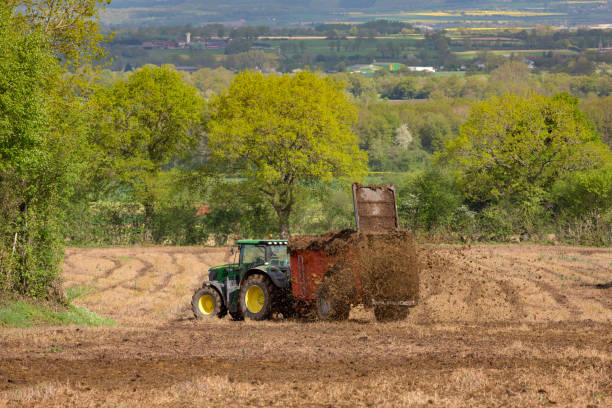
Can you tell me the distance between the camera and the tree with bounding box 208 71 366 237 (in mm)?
47906

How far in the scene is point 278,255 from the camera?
806 inches

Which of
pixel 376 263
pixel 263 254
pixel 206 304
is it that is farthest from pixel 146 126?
pixel 376 263

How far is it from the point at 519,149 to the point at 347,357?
149 feet

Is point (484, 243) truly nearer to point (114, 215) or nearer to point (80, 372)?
point (114, 215)

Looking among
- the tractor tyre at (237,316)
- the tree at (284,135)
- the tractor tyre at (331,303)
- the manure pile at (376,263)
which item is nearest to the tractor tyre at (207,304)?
the tractor tyre at (237,316)

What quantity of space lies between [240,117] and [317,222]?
893 centimetres

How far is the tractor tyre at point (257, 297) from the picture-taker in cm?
1959

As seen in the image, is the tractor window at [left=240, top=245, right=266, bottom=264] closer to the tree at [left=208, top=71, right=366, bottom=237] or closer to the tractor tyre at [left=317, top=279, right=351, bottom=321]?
the tractor tyre at [left=317, top=279, right=351, bottom=321]

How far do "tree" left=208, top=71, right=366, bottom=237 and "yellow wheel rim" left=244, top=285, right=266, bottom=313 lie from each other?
2719cm

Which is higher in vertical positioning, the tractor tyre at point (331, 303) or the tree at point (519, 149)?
the tree at point (519, 149)

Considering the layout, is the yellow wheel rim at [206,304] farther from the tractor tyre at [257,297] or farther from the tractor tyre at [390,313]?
the tractor tyre at [390,313]

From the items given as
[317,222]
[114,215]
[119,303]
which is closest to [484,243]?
[317,222]

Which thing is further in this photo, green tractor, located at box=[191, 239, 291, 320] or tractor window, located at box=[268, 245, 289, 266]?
tractor window, located at box=[268, 245, 289, 266]

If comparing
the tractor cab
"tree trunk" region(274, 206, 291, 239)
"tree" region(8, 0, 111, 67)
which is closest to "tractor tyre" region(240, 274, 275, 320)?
the tractor cab
